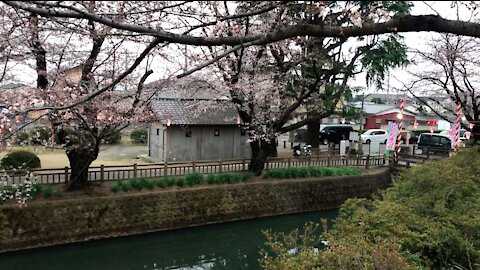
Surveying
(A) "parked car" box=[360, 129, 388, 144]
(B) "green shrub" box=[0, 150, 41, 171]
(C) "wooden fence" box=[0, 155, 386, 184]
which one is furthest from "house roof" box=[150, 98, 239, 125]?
(A) "parked car" box=[360, 129, 388, 144]

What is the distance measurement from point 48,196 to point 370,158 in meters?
13.6

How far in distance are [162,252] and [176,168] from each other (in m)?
3.62

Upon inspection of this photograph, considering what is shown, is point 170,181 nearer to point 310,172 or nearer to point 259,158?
point 259,158

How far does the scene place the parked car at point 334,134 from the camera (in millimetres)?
27359

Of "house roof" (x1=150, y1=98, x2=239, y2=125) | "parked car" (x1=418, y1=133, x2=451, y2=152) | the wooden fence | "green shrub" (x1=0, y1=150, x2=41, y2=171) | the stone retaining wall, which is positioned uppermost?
"house roof" (x1=150, y1=98, x2=239, y2=125)

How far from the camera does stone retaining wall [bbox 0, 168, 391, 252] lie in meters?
10.0

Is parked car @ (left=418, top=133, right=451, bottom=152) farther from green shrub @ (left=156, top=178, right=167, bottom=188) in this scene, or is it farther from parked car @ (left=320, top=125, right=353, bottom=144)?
green shrub @ (left=156, top=178, right=167, bottom=188)

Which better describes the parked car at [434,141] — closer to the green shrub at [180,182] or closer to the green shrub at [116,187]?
the green shrub at [180,182]

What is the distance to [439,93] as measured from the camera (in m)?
19.3

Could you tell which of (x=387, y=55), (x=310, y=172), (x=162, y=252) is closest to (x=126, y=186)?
(x=162, y=252)

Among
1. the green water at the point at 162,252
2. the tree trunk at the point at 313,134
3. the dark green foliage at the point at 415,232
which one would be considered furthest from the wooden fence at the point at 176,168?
the dark green foliage at the point at 415,232

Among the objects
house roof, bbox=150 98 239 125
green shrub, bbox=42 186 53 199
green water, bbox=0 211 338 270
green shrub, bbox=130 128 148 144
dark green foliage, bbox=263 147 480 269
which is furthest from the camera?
green shrub, bbox=130 128 148 144

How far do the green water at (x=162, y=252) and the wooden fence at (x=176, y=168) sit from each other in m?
2.06

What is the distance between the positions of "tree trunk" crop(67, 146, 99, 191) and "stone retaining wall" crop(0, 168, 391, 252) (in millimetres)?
799
